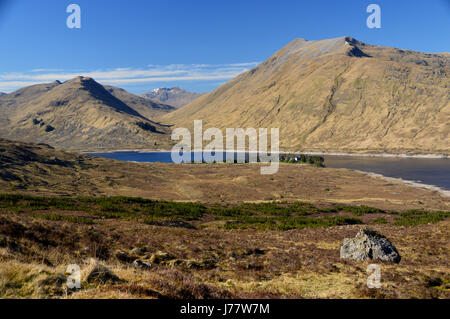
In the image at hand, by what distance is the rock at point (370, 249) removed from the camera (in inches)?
678

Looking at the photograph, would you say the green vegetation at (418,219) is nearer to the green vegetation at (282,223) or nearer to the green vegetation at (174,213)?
the green vegetation at (174,213)

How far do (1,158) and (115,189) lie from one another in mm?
29596

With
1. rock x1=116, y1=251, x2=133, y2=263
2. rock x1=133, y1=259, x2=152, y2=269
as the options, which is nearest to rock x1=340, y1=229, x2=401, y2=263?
rock x1=133, y1=259, x2=152, y2=269

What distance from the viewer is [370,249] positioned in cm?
1762

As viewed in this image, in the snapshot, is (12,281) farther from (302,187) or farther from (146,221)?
(302,187)

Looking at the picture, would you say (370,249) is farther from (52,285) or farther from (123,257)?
(52,285)

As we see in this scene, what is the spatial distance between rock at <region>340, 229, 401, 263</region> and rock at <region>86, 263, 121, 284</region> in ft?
48.1

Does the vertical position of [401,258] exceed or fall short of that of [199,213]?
it exceeds it

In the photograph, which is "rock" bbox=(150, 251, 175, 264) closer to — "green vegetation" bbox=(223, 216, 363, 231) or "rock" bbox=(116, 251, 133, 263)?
"rock" bbox=(116, 251, 133, 263)

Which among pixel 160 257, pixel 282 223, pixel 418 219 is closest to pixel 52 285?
pixel 160 257

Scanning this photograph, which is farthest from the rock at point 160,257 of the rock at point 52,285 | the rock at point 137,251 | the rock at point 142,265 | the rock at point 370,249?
the rock at point 370,249

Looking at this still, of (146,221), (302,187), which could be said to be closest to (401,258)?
(146,221)

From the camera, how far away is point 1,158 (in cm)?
6869

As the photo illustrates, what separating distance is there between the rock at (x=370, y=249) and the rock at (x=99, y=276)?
14651 mm
